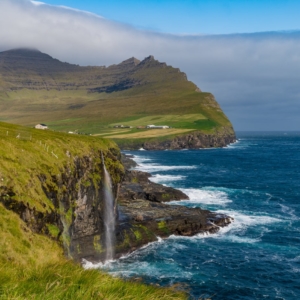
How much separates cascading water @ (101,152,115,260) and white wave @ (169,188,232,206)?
25842 mm

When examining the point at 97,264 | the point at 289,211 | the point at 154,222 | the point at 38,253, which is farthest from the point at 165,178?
the point at 38,253

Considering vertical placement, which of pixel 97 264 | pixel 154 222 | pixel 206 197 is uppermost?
pixel 154 222

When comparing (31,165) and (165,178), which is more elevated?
(31,165)

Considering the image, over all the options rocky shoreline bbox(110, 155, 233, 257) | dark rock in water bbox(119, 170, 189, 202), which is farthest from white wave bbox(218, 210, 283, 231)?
dark rock in water bbox(119, 170, 189, 202)

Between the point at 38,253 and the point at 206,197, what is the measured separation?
62.6m

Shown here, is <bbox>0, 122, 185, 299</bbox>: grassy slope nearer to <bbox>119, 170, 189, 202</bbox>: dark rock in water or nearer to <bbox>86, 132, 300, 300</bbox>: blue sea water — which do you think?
<bbox>86, 132, 300, 300</bbox>: blue sea water

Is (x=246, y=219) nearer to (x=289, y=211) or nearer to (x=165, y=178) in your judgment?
(x=289, y=211)

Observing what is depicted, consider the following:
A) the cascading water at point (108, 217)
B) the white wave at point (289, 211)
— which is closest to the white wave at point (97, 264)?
the cascading water at point (108, 217)

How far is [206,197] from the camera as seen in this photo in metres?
80.4

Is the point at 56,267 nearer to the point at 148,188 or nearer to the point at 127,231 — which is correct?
the point at 127,231

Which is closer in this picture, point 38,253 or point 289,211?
point 38,253

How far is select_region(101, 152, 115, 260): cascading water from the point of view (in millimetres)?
44469

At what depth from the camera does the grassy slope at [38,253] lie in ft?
30.8

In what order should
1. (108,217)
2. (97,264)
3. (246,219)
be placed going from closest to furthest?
(97,264), (108,217), (246,219)
